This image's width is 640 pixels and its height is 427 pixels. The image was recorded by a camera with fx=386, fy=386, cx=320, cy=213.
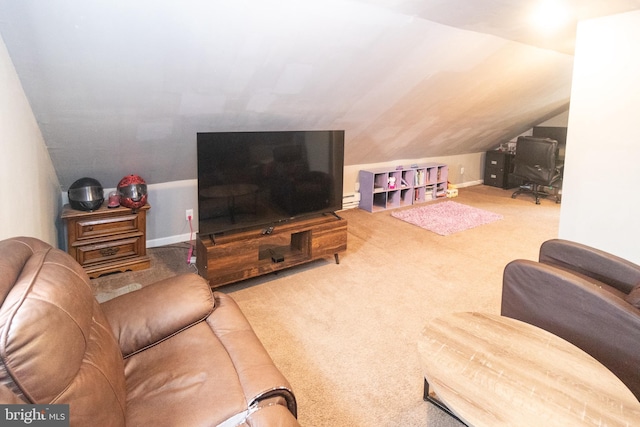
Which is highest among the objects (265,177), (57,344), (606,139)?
(606,139)

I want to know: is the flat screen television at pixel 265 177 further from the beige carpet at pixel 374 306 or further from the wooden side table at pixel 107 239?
the wooden side table at pixel 107 239

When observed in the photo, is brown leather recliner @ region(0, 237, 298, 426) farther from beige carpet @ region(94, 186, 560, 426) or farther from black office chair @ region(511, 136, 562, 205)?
black office chair @ region(511, 136, 562, 205)

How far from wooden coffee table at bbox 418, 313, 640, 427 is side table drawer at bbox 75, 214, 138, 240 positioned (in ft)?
8.59

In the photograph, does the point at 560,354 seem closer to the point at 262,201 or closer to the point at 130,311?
the point at 130,311

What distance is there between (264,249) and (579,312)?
2.42 m

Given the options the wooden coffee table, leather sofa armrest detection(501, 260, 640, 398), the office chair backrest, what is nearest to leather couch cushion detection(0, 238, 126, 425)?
the wooden coffee table

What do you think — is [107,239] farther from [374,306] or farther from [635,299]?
[635,299]

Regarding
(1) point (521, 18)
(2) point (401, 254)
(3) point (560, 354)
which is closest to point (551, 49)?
(1) point (521, 18)

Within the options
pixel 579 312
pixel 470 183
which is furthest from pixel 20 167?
pixel 470 183

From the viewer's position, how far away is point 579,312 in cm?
176

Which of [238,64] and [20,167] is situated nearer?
[20,167]

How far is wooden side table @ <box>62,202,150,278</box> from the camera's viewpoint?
3029 mm

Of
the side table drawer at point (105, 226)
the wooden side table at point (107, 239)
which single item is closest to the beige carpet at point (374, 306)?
the wooden side table at point (107, 239)

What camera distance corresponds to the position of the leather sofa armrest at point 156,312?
5.15 ft
